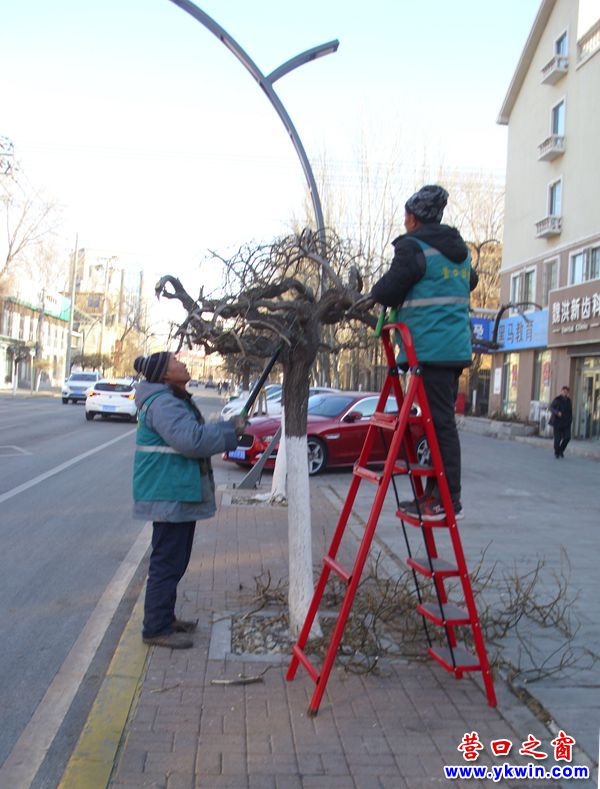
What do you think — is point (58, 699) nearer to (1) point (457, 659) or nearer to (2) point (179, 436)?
(2) point (179, 436)

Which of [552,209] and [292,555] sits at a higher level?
[552,209]

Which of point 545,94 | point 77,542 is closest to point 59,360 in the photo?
point 545,94

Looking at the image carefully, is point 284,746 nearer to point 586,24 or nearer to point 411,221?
point 411,221

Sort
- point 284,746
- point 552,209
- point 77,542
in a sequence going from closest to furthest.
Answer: point 284,746, point 77,542, point 552,209

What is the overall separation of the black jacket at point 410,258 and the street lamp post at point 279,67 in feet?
21.1

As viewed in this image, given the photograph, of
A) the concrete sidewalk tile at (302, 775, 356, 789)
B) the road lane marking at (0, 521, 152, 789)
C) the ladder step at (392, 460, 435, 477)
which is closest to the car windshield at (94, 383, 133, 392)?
the road lane marking at (0, 521, 152, 789)

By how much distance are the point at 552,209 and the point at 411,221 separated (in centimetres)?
2798

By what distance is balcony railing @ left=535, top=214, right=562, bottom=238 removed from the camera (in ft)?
94.8

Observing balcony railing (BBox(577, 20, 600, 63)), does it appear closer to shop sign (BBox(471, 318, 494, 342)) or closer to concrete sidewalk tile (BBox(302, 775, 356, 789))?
shop sign (BBox(471, 318, 494, 342))

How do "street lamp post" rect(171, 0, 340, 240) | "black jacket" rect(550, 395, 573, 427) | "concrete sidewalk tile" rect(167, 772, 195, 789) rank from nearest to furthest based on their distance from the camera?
"concrete sidewalk tile" rect(167, 772, 195, 789) → "street lamp post" rect(171, 0, 340, 240) → "black jacket" rect(550, 395, 573, 427)

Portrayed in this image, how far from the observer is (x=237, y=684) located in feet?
14.0

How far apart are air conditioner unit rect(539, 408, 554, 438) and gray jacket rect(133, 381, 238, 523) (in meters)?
25.2

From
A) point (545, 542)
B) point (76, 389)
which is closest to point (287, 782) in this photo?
point (545, 542)

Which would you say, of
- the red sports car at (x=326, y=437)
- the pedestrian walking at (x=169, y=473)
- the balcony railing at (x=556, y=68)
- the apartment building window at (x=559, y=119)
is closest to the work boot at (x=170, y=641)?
the pedestrian walking at (x=169, y=473)
